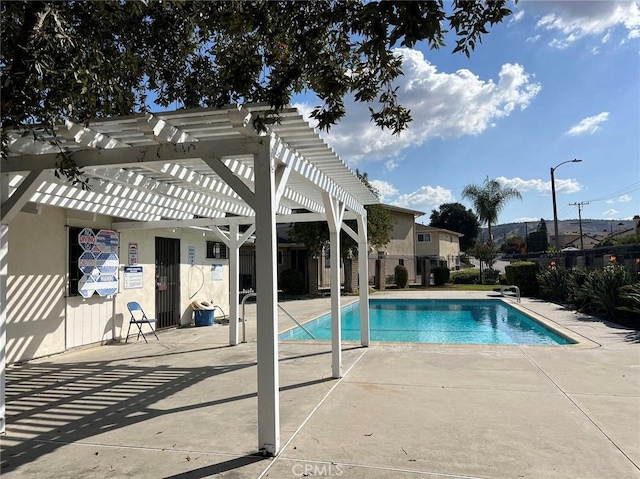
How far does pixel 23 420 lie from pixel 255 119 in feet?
13.2

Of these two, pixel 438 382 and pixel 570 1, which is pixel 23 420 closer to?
pixel 438 382

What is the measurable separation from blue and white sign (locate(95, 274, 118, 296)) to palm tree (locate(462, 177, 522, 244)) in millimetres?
28647

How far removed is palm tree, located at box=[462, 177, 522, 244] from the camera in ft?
107

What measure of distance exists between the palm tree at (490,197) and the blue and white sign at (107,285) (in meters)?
28.6

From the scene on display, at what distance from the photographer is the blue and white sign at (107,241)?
9.03 metres

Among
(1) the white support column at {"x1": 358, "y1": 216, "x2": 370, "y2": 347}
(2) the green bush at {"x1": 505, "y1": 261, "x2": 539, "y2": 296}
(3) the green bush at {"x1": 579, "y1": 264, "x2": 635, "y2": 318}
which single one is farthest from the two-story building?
(1) the white support column at {"x1": 358, "y1": 216, "x2": 370, "y2": 347}

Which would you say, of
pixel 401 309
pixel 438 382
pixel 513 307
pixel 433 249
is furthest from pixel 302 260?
pixel 438 382

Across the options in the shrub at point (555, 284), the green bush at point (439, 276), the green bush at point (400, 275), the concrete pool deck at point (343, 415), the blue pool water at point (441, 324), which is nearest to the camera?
the concrete pool deck at point (343, 415)

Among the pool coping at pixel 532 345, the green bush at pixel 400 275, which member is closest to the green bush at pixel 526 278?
the pool coping at pixel 532 345

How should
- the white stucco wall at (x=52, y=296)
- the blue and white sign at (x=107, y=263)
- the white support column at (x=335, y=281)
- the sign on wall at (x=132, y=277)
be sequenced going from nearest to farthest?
1. the white support column at (x=335, y=281)
2. the white stucco wall at (x=52, y=296)
3. the blue and white sign at (x=107, y=263)
4. the sign on wall at (x=132, y=277)

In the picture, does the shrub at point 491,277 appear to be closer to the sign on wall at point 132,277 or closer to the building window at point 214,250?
the building window at point 214,250

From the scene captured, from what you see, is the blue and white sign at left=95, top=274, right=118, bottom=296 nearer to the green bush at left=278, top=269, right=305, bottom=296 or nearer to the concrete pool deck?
the concrete pool deck

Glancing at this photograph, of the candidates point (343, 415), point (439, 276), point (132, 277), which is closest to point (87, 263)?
point (132, 277)

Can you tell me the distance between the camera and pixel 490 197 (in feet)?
107
